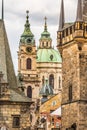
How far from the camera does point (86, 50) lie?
5688cm

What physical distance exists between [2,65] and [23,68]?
97.1m

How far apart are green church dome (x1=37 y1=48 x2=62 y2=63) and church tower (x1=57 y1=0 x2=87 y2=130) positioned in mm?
97773

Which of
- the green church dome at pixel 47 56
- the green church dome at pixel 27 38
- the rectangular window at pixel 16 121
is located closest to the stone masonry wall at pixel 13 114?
the rectangular window at pixel 16 121

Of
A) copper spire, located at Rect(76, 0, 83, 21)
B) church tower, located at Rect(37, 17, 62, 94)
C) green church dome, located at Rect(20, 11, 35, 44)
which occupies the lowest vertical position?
copper spire, located at Rect(76, 0, 83, 21)

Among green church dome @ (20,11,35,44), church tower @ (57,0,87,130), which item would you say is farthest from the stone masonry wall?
green church dome @ (20,11,35,44)

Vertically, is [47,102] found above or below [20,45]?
below

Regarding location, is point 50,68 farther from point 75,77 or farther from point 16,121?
point 16,121

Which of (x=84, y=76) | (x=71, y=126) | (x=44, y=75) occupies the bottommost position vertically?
(x=71, y=126)

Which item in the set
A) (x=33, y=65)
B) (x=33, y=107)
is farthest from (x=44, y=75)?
(x=33, y=107)

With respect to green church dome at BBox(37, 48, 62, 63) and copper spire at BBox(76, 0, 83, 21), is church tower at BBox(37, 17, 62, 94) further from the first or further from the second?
copper spire at BBox(76, 0, 83, 21)

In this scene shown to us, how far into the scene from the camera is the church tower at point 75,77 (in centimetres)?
5575

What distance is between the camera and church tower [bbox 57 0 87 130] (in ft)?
183

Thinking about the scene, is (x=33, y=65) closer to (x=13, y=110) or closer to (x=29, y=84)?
(x=29, y=84)

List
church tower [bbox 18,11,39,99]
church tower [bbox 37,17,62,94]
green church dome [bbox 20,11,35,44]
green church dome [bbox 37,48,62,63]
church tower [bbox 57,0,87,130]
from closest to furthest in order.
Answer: church tower [bbox 57,0,87,130] → church tower [bbox 18,11,39,99] → green church dome [bbox 20,11,35,44] → church tower [bbox 37,17,62,94] → green church dome [bbox 37,48,62,63]
